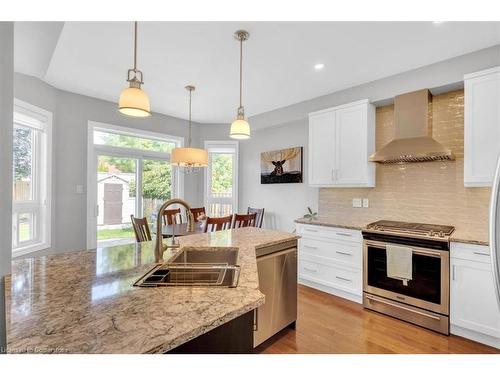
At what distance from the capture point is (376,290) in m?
2.60

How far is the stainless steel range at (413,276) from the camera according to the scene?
220cm

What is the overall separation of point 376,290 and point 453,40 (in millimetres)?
2518

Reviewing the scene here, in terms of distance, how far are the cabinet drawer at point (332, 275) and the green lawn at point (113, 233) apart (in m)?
3.08

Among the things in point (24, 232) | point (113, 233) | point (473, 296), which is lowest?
point (473, 296)

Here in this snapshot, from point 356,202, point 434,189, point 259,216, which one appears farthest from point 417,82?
point 259,216

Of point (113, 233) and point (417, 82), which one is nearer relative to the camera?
point (417, 82)

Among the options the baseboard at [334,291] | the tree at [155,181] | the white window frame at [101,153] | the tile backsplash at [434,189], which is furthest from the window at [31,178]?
the tile backsplash at [434,189]

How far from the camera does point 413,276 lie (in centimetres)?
236

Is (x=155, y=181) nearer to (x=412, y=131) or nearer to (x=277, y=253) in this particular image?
(x=277, y=253)

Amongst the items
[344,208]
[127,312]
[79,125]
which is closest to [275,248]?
[127,312]

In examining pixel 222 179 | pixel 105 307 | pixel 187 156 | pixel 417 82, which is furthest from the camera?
pixel 222 179

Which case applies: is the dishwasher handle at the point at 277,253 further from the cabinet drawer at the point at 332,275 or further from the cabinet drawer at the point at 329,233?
the cabinet drawer at the point at 332,275

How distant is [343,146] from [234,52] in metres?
1.78

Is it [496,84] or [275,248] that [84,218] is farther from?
A: [496,84]
